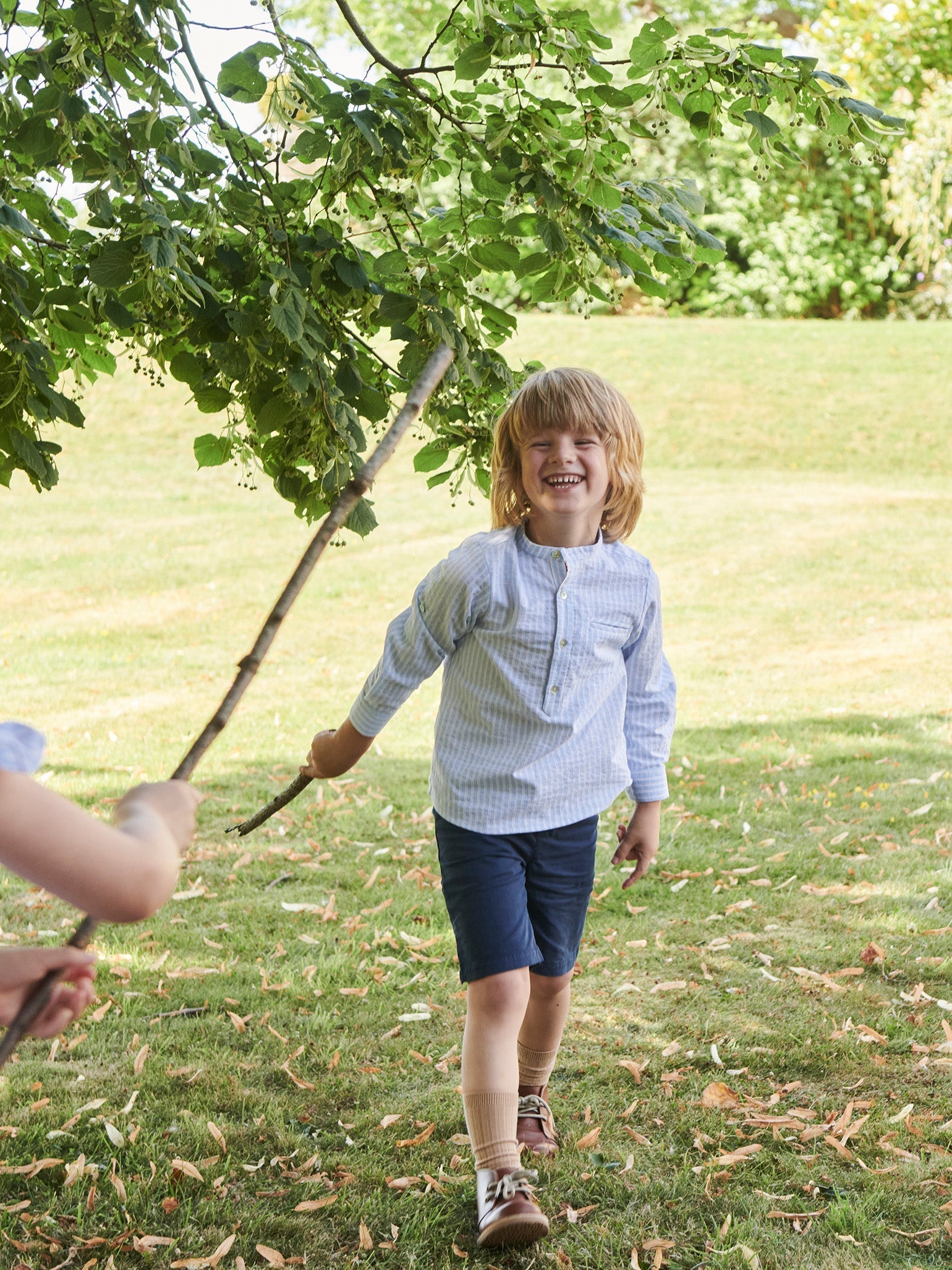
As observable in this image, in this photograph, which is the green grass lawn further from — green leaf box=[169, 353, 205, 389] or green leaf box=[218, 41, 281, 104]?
green leaf box=[218, 41, 281, 104]

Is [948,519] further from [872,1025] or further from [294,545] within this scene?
[872,1025]

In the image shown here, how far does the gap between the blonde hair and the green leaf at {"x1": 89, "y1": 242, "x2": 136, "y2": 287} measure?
2.78 ft

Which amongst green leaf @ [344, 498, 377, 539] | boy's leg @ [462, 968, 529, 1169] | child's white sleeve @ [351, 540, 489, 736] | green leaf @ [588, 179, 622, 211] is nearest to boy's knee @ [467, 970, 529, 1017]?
boy's leg @ [462, 968, 529, 1169]

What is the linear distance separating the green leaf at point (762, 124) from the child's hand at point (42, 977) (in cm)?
216

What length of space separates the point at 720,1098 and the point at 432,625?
1.46 metres

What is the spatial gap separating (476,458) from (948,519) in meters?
11.2

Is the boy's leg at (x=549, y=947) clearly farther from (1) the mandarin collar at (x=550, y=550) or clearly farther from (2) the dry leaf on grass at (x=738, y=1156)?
(1) the mandarin collar at (x=550, y=550)

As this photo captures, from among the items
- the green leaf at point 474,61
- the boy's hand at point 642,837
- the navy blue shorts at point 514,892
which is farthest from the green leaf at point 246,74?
the boy's hand at point 642,837

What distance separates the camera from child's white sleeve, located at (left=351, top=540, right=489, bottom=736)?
254 cm

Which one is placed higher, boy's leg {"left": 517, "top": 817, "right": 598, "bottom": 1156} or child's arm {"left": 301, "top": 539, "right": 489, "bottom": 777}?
child's arm {"left": 301, "top": 539, "right": 489, "bottom": 777}

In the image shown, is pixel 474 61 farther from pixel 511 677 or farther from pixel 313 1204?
pixel 313 1204

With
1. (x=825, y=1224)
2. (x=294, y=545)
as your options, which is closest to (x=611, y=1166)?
(x=825, y=1224)

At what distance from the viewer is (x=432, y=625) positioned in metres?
2.57

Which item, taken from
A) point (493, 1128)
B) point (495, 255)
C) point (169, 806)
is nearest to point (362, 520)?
point (495, 255)
